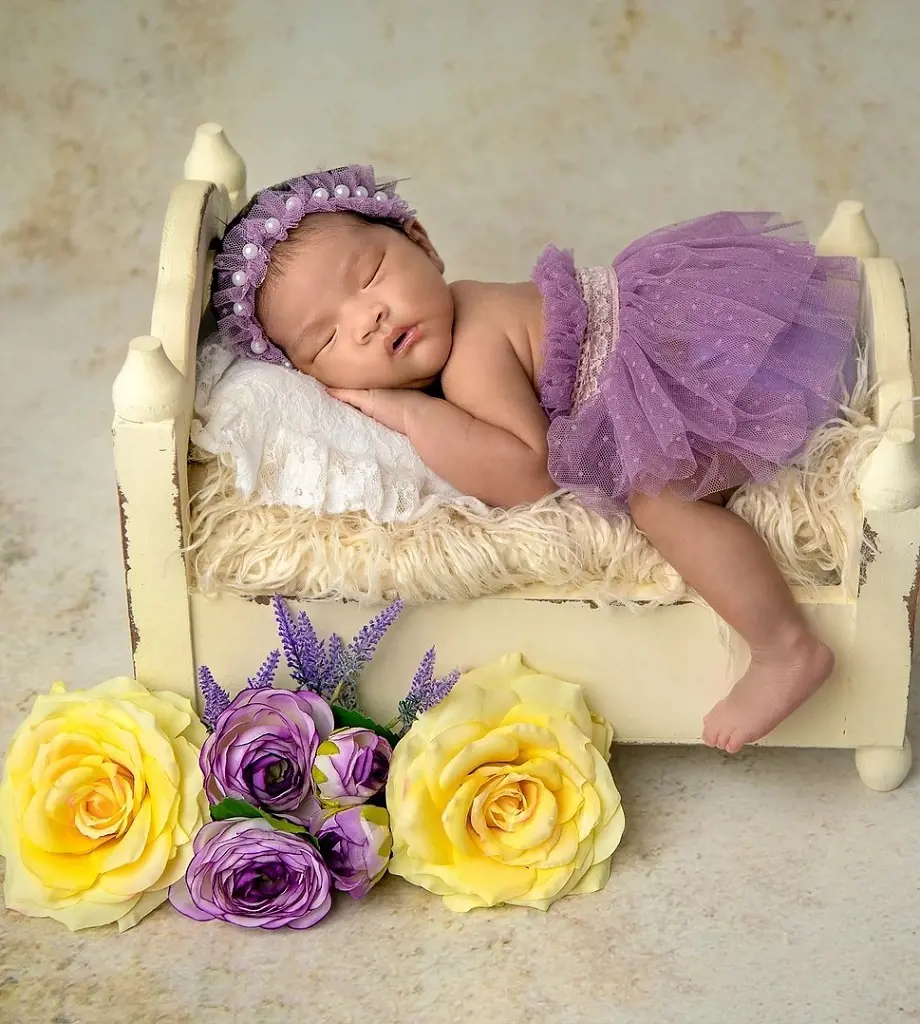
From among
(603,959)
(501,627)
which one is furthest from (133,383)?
(603,959)

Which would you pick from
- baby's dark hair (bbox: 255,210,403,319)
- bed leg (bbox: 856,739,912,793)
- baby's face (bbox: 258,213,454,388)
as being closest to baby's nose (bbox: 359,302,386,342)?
baby's face (bbox: 258,213,454,388)

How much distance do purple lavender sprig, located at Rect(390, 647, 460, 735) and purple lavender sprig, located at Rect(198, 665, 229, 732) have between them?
0.18 metres

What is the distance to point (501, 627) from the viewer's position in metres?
1.58

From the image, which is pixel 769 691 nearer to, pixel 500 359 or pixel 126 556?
pixel 500 359

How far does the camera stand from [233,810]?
4.89 feet

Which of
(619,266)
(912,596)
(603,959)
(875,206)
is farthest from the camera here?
(875,206)

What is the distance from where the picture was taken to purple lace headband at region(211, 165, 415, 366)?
1690 millimetres

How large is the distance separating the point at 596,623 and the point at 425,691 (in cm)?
19

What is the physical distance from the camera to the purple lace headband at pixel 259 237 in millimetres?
1690

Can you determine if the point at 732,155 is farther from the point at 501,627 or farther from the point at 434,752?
the point at 434,752

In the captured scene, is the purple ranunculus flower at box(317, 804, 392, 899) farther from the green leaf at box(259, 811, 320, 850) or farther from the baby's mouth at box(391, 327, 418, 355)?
the baby's mouth at box(391, 327, 418, 355)

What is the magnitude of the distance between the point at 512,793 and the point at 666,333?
51 cm

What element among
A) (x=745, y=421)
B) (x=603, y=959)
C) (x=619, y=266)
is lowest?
(x=603, y=959)

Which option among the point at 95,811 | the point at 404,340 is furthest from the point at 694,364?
the point at 95,811
